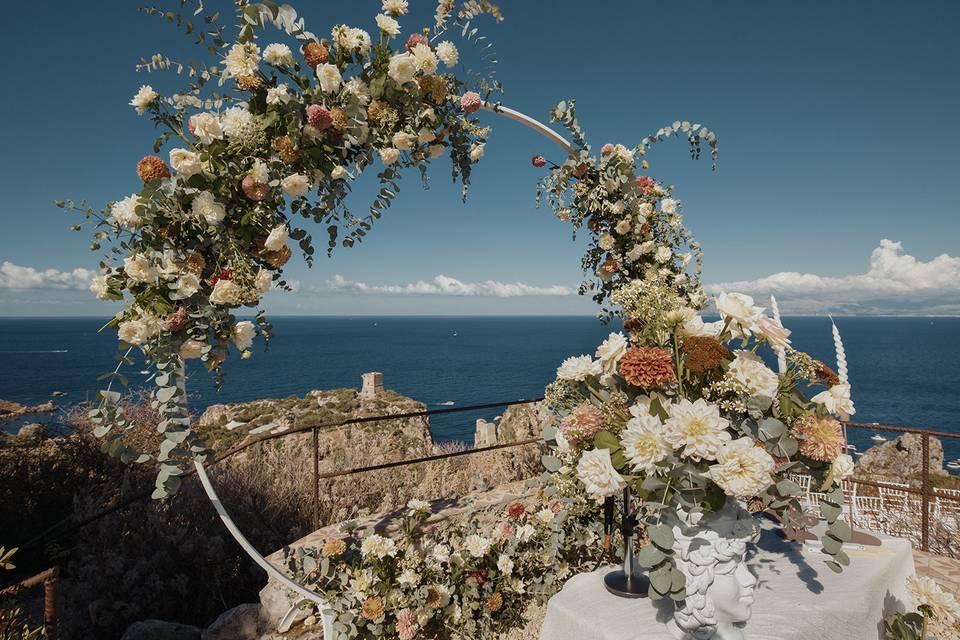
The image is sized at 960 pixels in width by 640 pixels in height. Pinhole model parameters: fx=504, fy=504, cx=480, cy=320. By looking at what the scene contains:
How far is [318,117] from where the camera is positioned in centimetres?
250

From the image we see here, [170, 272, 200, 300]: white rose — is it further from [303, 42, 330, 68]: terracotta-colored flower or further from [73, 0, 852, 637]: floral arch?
[303, 42, 330, 68]: terracotta-colored flower

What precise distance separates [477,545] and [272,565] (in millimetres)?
1281

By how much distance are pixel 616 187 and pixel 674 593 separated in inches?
108

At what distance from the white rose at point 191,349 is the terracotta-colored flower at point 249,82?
1.26m

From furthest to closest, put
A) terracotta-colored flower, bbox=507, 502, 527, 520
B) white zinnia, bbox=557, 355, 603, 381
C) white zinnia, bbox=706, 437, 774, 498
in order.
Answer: terracotta-colored flower, bbox=507, 502, 527, 520, white zinnia, bbox=557, 355, 603, 381, white zinnia, bbox=706, 437, 774, 498

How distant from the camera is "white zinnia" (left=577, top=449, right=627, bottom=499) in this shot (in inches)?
64.5

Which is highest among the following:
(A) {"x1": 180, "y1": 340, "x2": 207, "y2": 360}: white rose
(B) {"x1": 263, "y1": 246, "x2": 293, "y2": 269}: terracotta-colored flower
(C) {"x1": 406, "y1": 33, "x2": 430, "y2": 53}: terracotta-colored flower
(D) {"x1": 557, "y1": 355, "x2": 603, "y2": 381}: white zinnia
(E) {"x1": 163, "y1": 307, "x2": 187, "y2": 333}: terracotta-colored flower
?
(C) {"x1": 406, "y1": 33, "x2": 430, "y2": 53}: terracotta-colored flower

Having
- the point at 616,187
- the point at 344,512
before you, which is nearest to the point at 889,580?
the point at 616,187

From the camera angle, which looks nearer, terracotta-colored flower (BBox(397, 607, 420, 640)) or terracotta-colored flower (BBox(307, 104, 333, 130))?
terracotta-colored flower (BBox(307, 104, 333, 130))

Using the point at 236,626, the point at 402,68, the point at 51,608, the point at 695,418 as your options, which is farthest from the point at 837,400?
the point at 236,626

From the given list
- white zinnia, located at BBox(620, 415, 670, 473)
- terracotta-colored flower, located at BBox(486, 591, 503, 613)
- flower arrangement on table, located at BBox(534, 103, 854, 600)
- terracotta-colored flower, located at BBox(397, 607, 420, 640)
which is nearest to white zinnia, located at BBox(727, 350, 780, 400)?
flower arrangement on table, located at BBox(534, 103, 854, 600)

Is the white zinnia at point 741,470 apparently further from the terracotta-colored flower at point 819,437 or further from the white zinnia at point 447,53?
the white zinnia at point 447,53

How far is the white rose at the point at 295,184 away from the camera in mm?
2459

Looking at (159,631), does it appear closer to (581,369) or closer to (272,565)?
(272,565)
